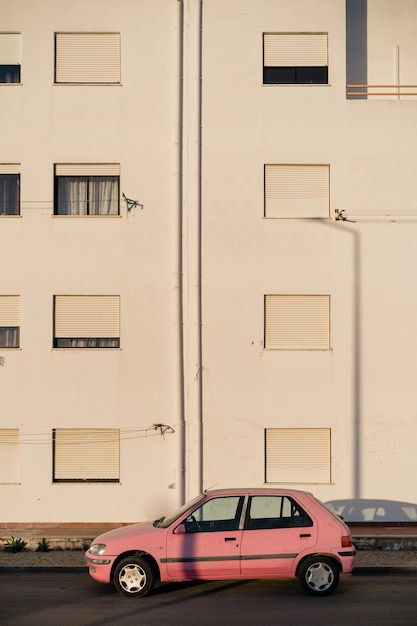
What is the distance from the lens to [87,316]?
1958cm

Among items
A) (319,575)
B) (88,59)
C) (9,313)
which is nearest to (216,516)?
(319,575)

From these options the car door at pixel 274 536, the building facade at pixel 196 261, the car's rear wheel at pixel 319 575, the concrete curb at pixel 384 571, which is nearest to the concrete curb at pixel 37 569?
the building facade at pixel 196 261

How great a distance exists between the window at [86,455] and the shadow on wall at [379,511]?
193 inches

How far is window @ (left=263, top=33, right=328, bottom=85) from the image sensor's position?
65.0ft

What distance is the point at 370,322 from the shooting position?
1939 cm

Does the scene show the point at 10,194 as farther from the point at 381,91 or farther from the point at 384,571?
the point at 384,571

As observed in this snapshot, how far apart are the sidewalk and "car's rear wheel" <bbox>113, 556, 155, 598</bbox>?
275cm

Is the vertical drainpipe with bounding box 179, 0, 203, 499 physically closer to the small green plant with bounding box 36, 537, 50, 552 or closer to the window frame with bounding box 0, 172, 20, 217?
the small green plant with bounding box 36, 537, 50, 552

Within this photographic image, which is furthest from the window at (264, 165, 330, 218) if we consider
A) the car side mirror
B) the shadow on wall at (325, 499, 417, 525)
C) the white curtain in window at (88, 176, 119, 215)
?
the car side mirror

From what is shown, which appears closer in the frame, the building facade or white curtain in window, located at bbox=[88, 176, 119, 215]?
the building facade

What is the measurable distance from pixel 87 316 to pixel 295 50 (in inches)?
301

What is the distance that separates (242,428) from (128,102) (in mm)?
7731

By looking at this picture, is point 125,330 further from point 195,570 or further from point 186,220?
point 195,570

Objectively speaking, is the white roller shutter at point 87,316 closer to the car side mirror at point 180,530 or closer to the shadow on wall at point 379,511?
the shadow on wall at point 379,511
